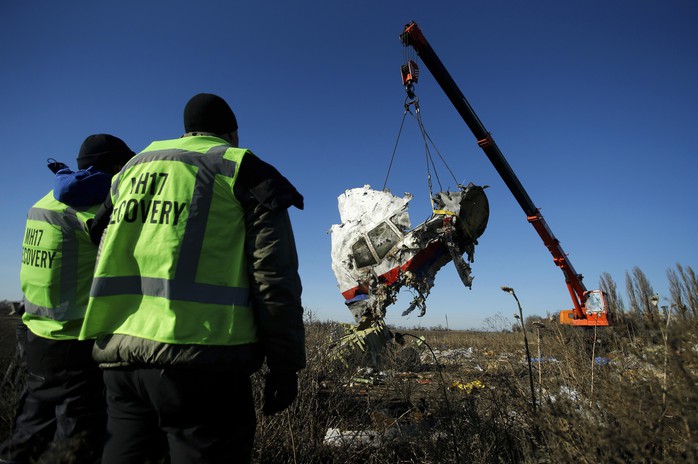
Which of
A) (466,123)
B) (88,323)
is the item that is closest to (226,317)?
(88,323)

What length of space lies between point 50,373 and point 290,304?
1713 millimetres

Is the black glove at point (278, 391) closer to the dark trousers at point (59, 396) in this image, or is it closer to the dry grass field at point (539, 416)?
the dry grass field at point (539, 416)

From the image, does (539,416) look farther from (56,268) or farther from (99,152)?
(99,152)

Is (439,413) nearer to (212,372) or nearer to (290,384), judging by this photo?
(290,384)

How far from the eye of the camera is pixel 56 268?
2236 mm

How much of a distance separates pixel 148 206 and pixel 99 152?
1435 mm

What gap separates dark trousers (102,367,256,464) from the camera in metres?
1.22

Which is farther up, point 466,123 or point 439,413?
point 466,123

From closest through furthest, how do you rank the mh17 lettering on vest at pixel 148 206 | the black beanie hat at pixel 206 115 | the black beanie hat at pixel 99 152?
the mh17 lettering on vest at pixel 148 206, the black beanie hat at pixel 206 115, the black beanie hat at pixel 99 152

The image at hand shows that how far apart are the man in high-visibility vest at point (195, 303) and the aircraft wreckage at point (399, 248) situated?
5836 millimetres

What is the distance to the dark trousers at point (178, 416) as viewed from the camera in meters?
1.22

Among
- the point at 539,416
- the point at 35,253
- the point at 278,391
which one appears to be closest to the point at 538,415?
the point at 539,416

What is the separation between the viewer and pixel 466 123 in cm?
948

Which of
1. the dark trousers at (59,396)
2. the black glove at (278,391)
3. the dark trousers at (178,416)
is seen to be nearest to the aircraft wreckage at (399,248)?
the dark trousers at (59,396)
